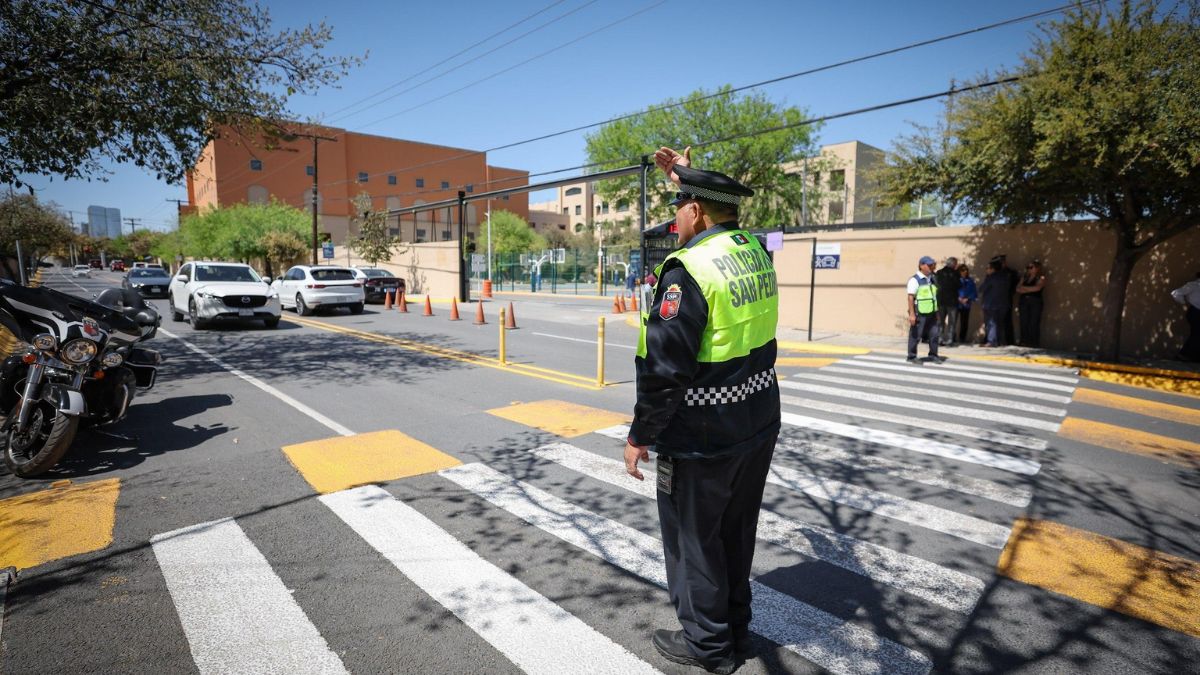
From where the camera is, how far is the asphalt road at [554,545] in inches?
110

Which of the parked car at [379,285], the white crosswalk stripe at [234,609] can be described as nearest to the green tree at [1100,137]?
the white crosswalk stripe at [234,609]

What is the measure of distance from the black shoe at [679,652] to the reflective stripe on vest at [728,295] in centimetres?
127

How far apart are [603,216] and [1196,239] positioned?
83184 millimetres

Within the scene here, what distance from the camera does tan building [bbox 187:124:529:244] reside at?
62406 millimetres

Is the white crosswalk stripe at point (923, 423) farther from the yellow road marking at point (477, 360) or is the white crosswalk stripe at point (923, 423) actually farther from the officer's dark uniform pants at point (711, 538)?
the officer's dark uniform pants at point (711, 538)

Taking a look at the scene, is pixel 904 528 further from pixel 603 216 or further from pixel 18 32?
pixel 603 216

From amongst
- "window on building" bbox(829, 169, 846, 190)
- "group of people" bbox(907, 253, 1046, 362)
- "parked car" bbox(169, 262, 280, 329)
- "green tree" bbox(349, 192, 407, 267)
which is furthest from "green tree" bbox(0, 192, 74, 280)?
"window on building" bbox(829, 169, 846, 190)

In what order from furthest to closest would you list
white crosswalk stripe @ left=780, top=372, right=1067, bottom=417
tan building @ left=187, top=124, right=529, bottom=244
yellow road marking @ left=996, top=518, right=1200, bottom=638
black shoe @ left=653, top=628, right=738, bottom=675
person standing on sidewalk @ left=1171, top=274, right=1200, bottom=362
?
tan building @ left=187, top=124, right=529, bottom=244
person standing on sidewalk @ left=1171, top=274, right=1200, bottom=362
white crosswalk stripe @ left=780, top=372, right=1067, bottom=417
yellow road marking @ left=996, top=518, right=1200, bottom=638
black shoe @ left=653, top=628, right=738, bottom=675

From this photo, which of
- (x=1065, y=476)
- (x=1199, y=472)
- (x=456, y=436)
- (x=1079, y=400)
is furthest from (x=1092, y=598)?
(x=1079, y=400)

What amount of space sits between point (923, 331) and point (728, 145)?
31.8m

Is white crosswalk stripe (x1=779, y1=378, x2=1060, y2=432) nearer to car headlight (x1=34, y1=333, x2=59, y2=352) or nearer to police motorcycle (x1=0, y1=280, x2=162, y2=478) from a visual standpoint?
police motorcycle (x1=0, y1=280, x2=162, y2=478)

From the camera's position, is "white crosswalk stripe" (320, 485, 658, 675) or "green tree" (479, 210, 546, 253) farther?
"green tree" (479, 210, 546, 253)

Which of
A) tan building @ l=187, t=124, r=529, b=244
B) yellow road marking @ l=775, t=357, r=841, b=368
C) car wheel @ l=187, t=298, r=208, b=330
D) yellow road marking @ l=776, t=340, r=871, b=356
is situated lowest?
yellow road marking @ l=775, t=357, r=841, b=368

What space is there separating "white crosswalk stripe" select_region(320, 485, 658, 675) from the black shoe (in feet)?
0.35
